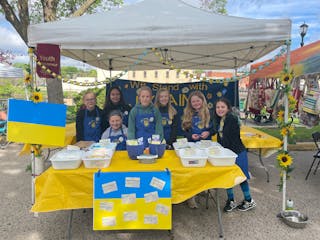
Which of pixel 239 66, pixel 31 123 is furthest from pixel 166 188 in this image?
pixel 239 66

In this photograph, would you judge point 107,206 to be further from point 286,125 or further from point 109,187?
point 286,125

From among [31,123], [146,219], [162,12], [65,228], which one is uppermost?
[162,12]

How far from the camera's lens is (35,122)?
9.53 feet

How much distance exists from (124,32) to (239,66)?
396cm

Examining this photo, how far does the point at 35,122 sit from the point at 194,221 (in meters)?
2.15

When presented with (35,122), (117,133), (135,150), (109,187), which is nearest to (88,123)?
(117,133)

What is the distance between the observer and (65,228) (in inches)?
115

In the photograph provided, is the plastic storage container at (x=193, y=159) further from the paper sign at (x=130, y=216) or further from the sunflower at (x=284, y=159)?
the sunflower at (x=284, y=159)

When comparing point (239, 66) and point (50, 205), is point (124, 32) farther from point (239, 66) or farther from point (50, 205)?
point (239, 66)

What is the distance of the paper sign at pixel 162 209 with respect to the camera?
2.35 metres

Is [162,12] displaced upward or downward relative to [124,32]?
upward

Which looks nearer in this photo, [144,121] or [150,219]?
[150,219]

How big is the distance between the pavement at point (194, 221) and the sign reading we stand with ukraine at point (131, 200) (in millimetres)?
454

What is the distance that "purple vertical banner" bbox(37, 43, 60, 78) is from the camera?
3014 millimetres
